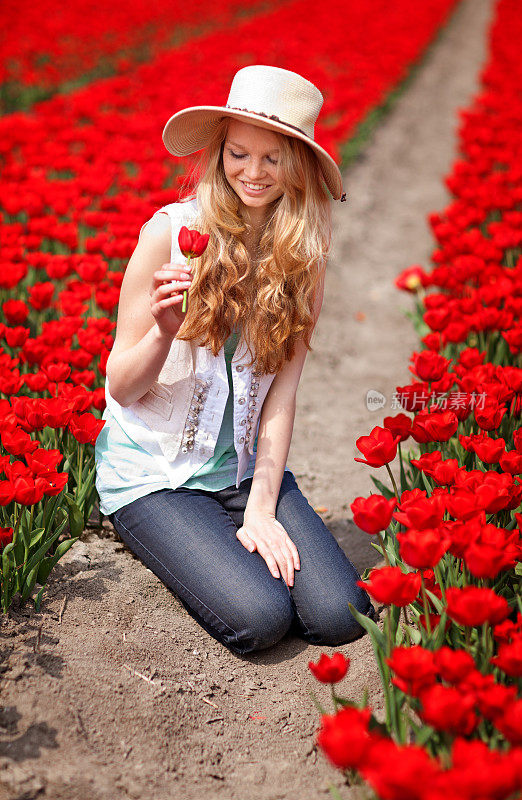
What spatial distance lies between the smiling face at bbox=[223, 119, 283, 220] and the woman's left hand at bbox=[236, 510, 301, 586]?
1012 mm

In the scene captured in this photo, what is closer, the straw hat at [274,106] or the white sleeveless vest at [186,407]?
the straw hat at [274,106]

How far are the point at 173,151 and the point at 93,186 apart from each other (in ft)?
6.74

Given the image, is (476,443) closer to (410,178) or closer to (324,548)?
(324,548)

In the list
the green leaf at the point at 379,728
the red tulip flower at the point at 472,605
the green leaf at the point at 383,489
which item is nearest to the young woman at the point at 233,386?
the green leaf at the point at 383,489

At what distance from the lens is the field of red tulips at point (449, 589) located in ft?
4.62

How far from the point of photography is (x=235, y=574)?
2.45 metres

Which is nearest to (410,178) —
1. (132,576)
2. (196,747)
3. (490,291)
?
(490,291)

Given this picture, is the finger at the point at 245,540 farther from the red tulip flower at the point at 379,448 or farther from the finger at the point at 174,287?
the finger at the point at 174,287

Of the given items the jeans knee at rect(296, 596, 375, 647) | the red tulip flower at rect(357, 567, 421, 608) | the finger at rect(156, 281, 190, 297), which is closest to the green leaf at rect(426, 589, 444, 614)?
the red tulip flower at rect(357, 567, 421, 608)

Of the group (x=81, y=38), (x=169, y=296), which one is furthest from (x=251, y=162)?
(x=81, y=38)

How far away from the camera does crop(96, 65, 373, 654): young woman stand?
247cm

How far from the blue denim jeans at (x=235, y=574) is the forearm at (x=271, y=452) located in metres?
0.09

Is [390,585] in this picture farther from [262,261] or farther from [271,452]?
[262,261]

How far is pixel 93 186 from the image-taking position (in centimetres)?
470
